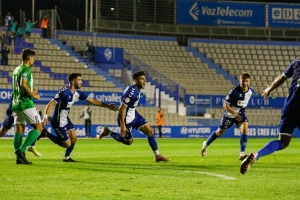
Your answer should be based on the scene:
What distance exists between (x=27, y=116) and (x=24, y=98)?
1.24 ft

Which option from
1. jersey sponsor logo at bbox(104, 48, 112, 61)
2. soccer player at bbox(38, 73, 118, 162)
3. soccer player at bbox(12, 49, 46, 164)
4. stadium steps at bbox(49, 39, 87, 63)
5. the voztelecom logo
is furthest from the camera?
the voztelecom logo

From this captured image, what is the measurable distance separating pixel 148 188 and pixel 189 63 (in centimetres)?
3939

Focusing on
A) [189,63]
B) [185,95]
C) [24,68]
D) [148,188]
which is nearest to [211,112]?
[185,95]

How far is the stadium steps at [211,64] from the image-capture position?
49.4 metres

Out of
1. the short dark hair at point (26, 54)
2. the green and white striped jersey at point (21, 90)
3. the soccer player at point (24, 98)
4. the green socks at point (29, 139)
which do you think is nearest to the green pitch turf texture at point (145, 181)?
the green socks at point (29, 139)

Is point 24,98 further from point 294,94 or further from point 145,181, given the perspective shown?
point 294,94

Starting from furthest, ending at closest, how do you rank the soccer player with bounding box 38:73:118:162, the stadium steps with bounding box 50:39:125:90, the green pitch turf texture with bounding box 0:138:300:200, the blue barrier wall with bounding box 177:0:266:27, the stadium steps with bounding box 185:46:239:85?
the blue barrier wall with bounding box 177:0:266:27, the stadium steps with bounding box 185:46:239:85, the stadium steps with bounding box 50:39:125:90, the soccer player with bounding box 38:73:118:162, the green pitch turf texture with bounding box 0:138:300:200

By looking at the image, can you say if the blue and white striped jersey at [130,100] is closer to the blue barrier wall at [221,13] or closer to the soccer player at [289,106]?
the soccer player at [289,106]

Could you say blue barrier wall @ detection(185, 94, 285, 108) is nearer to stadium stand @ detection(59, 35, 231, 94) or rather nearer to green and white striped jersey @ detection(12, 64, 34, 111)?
stadium stand @ detection(59, 35, 231, 94)

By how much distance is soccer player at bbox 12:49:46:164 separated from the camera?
14.7 metres

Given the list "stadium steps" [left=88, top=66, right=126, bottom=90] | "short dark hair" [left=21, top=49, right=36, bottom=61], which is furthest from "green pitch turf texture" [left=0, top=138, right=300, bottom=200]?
"stadium steps" [left=88, top=66, right=126, bottom=90]

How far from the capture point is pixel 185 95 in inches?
1715

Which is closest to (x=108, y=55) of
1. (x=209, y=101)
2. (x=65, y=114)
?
(x=209, y=101)

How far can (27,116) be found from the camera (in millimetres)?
14922
